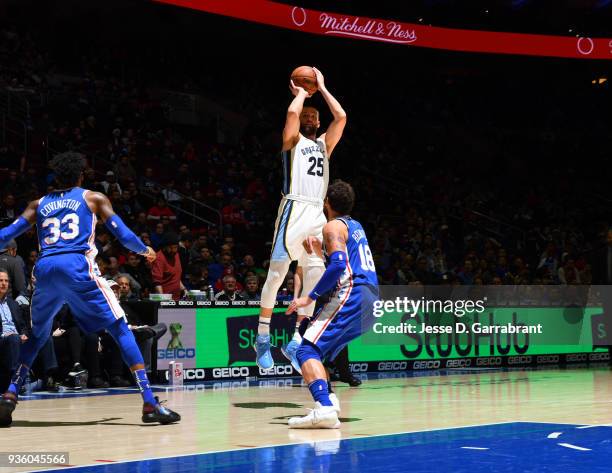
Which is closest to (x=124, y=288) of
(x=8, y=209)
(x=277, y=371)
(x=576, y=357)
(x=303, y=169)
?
(x=277, y=371)

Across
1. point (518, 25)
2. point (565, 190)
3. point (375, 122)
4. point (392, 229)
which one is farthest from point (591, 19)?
point (392, 229)

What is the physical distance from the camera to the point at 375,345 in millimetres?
13938

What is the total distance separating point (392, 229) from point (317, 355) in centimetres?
1339

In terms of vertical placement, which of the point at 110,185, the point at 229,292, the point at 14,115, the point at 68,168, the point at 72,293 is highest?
the point at 14,115

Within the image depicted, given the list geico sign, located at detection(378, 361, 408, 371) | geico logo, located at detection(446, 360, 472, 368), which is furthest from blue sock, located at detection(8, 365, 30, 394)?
geico logo, located at detection(446, 360, 472, 368)

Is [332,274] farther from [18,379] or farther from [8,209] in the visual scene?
[8,209]

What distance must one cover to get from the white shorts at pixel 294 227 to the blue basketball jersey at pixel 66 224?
68.6 inches

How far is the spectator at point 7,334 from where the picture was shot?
9984 millimetres

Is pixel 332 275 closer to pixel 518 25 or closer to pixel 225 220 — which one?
pixel 225 220

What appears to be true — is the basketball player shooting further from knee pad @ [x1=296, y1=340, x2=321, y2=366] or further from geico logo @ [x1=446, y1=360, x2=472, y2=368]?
geico logo @ [x1=446, y1=360, x2=472, y2=368]

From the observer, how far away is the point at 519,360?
50.2ft

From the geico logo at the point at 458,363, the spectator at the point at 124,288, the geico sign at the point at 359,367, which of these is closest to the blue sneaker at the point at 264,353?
the spectator at the point at 124,288

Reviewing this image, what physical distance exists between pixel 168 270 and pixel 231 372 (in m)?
1.93

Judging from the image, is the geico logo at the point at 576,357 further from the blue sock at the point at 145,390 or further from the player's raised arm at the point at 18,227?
the player's raised arm at the point at 18,227
